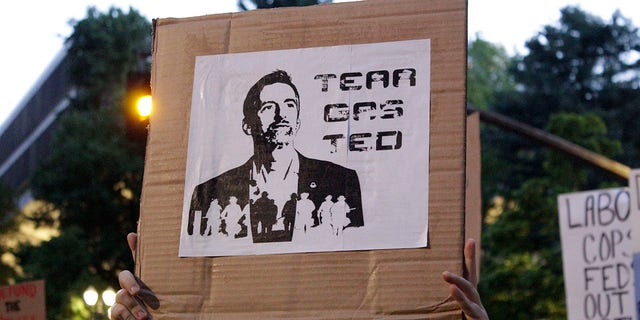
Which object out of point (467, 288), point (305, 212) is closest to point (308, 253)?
point (305, 212)

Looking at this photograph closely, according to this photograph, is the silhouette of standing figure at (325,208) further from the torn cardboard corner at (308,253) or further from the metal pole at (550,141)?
the metal pole at (550,141)

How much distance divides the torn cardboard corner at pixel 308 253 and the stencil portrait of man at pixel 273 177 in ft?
0.23

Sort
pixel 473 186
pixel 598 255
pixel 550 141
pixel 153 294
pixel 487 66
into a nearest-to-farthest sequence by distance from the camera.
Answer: pixel 153 294, pixel 473 186, pixel 598 255, pixel 550 141, pixel 487 66

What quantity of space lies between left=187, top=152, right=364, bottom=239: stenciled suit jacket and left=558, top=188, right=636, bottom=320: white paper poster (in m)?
6.22

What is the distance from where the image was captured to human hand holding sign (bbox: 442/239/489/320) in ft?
8.99

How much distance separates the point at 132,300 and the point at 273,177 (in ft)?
1.49

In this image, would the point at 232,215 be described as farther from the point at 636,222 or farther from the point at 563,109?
the point at 563,109

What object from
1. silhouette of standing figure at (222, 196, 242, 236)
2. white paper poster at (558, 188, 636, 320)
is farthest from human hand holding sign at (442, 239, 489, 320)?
white paper poster at (558, 188, 636, 320)

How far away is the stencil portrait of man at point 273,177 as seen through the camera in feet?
9.50

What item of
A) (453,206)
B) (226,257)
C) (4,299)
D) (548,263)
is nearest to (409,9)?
(453,206)

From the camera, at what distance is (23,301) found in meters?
8.19

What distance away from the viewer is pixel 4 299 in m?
8.20

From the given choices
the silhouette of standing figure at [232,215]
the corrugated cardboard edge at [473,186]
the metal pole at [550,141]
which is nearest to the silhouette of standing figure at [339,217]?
the silhouette of standing figure at [232,215]

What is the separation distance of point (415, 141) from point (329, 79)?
0.28 meters
